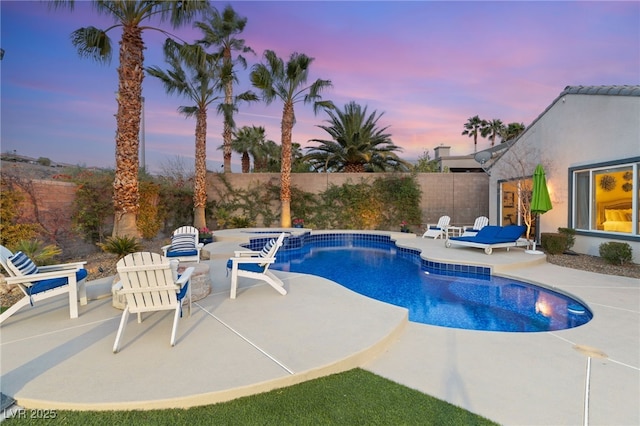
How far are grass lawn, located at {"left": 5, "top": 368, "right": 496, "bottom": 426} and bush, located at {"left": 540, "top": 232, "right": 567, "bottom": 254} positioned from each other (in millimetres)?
8704

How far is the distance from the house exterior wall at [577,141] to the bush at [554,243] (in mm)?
757

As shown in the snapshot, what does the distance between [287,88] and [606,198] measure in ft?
40.6

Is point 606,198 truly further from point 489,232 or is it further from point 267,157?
point 267,157

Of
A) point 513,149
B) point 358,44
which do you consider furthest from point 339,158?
point 513,149

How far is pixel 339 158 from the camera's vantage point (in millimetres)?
18094

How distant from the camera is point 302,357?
9.74 ft

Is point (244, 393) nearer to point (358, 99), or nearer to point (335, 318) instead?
point (335, 318)

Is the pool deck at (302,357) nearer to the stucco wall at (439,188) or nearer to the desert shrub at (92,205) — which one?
the desert shrub at (92,205)

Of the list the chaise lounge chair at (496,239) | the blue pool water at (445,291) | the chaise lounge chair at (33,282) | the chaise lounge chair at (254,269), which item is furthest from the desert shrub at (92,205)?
the chaise lounge chair at (496,239)

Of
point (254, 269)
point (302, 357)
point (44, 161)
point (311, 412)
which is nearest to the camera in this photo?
point (311, 412)

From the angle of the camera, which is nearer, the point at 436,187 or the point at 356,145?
the point at 436,187

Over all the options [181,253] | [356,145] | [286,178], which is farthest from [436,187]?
[181,253]

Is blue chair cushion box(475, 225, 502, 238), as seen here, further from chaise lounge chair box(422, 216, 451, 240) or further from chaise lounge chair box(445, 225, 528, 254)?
chaise lounge chair box(422, 216, 451, 240)

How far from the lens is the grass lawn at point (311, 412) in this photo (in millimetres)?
2182
